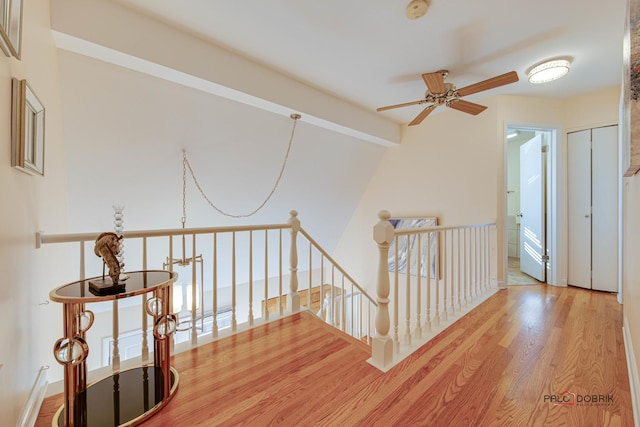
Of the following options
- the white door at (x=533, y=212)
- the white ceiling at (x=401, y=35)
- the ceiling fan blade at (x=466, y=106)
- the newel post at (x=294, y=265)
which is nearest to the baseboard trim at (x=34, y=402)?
the newel post at (x=294, y=265)

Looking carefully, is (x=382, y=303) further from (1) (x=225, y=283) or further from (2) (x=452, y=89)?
(1) (x=225, y=283)

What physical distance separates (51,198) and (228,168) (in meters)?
1.56

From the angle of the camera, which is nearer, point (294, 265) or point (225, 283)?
point (294, 265)

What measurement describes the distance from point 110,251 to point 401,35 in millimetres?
2462

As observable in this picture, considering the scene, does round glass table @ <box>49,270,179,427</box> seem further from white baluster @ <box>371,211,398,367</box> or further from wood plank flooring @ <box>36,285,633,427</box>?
white baluster @ <box>371,211,398,367</box>

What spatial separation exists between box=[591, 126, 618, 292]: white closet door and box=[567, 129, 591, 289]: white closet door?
0.15ft

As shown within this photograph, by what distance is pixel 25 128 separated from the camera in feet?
3.70

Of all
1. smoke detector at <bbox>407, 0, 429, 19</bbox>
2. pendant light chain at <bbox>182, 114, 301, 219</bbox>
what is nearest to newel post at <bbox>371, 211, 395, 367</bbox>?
smoke detector at <bbox>407, 0, 429, 19</bbox>

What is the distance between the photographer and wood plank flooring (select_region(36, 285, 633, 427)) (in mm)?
1274

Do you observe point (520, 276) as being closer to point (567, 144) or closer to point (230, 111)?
point (567, 144)

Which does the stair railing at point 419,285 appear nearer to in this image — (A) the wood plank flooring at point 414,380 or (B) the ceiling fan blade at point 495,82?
(A) the wood plank flooring at point 414,380

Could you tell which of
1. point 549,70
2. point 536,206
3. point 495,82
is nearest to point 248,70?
point 495,82

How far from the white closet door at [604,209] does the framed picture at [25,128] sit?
4912 millimetres

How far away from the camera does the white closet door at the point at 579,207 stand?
3242 millimetres
